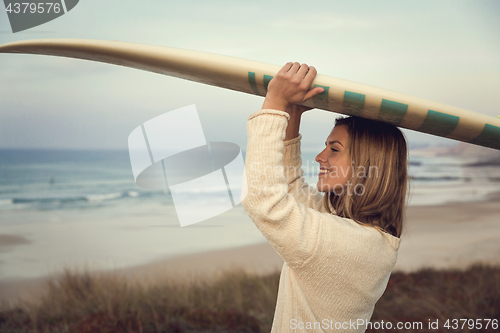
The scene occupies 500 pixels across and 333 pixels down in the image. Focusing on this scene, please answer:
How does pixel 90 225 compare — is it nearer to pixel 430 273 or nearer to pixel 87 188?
pixel 87 188

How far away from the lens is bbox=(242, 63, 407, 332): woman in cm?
65

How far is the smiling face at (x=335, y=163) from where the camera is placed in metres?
0.87

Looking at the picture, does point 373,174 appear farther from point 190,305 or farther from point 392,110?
point 190,305

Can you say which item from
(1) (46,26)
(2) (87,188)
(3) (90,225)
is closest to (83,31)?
(1) (46,26)

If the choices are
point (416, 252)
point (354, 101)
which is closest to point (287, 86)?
point (354, 101)

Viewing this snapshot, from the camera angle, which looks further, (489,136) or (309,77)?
(489,136)

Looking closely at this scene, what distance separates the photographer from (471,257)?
2.87 meters

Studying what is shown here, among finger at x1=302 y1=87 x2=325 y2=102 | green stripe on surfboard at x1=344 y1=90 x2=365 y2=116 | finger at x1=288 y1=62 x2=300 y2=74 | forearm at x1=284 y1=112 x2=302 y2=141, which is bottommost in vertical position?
forearm at x1=284 y1=112 x2=302 y2=141

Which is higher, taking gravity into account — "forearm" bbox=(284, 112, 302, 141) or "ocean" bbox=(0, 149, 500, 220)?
"forearm" bbox=(284, 112, 302, 141)

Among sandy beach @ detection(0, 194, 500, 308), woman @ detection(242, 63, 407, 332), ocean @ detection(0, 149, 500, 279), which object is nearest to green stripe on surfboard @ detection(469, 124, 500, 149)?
woman @ detection(242, 63, 407, 332)

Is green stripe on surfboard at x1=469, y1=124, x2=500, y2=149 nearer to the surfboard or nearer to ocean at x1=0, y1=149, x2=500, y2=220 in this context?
the surfboard

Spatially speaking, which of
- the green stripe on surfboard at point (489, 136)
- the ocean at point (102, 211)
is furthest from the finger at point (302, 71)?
the ocean at point (102, 211)

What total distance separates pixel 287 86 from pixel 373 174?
1.17 feet

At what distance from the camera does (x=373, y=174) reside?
872mm
